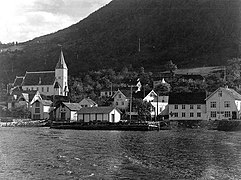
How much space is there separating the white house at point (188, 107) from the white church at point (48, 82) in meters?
65.1

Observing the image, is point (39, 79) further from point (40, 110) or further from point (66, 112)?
point (66, 112)

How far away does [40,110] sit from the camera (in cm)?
11850

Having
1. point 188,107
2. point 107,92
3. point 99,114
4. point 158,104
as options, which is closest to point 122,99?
point 158,104

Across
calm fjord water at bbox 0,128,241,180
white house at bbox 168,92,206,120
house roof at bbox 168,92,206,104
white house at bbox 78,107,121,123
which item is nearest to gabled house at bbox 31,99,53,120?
white house at bbox 78,107,121,123

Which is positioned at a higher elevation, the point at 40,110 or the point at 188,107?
the point at 188,107

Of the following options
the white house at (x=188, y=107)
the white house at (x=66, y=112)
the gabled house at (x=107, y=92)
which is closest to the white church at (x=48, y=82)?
the gabled house at (x=107, y=92)

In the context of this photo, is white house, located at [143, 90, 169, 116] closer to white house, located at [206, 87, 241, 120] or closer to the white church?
white house, located at [206, 87, 241, 120]

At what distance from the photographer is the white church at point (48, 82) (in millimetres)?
154750

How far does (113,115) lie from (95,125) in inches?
376

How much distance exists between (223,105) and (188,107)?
311 inches

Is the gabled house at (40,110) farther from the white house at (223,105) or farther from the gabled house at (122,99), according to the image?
the white house at (223,105)

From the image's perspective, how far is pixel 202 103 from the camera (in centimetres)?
9481

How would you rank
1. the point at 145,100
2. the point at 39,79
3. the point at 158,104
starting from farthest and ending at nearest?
the point at 39,79, the point at 158,104, the point at 145,100

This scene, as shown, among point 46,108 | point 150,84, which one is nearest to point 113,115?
point 46,108
